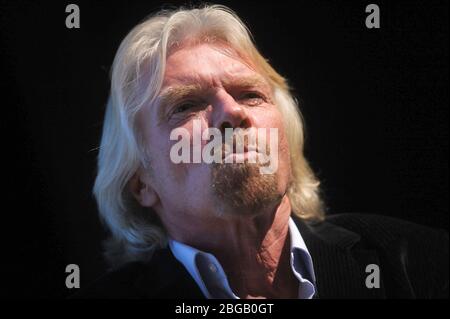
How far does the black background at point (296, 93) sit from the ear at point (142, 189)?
0.13 m

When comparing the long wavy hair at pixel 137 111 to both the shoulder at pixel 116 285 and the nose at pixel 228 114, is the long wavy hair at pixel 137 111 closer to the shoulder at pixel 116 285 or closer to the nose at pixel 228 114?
the shoulder at pixel 116 285

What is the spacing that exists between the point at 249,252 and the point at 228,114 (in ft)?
1.12

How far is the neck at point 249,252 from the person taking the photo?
45.3 inches

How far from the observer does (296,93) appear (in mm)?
1375

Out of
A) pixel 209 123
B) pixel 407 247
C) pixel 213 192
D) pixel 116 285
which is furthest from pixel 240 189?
pixel 407 247

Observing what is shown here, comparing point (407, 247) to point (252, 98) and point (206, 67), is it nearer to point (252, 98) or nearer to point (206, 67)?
point (252, 98)

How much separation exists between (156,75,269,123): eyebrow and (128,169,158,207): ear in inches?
6.7

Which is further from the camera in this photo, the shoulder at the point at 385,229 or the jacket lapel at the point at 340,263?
the shoulder at the point at 385,229

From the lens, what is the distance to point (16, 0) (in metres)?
1.23

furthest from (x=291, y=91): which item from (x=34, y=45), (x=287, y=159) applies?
(x=34, y=45)

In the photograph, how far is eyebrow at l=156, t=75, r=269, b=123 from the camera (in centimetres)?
111

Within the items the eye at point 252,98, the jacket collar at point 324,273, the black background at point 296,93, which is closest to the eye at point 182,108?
the eye at point 252,98
